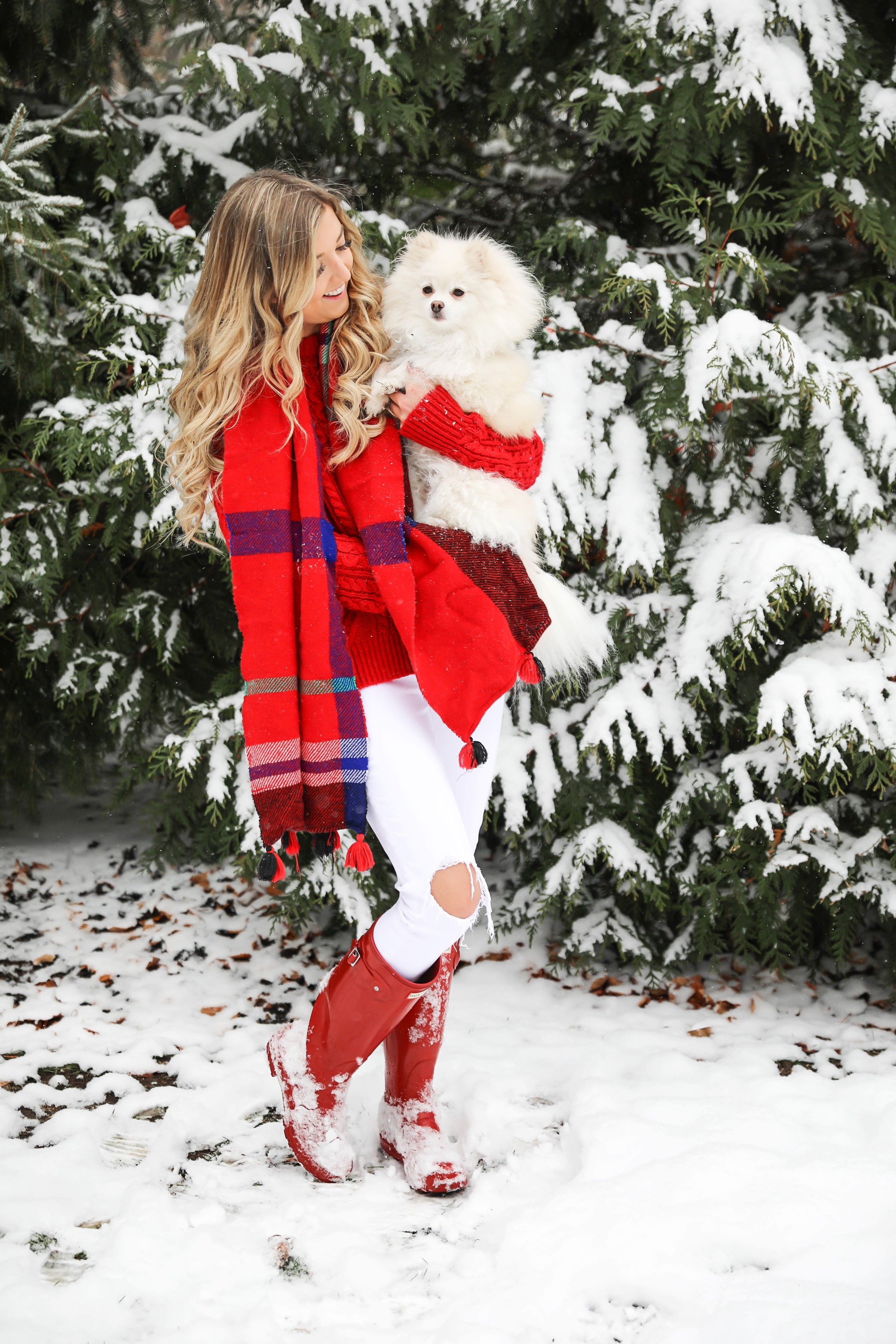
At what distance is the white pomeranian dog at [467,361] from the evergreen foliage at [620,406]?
34.0 inches

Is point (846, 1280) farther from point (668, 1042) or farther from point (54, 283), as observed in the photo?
point (54, 283)

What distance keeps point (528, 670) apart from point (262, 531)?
2.23 ft

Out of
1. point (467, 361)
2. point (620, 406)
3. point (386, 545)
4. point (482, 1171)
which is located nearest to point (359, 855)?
point (386, 545)

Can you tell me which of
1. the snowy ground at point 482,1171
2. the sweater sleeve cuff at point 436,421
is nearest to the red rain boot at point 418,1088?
the snowy ground at point 482,1171

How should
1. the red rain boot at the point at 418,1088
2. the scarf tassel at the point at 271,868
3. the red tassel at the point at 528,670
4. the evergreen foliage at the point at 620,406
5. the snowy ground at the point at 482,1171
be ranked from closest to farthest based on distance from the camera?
the snowy ground at the point at 482,1171 → the scarf tassel at the point at 271,868 → the red tassel at the point at 528,670 → the red rain boot at the point at 418,1088 → the evergreen foliage at the point at 620,406

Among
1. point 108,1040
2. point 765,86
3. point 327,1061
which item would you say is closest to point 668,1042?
point 327,1061

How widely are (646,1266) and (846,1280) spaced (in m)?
0.42

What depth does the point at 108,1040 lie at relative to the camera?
323cm

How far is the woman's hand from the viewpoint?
83.6 inches

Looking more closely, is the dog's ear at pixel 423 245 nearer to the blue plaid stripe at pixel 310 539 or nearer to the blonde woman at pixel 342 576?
the blonde woman at pixel 342 576

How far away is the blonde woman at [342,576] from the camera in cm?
203

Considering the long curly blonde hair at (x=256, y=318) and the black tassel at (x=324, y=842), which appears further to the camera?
the black tassel at (x=324, y=842)

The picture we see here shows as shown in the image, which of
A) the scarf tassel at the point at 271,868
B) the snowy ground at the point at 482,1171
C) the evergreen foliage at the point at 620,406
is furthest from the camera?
the evergreen foliage at the point at 620,406

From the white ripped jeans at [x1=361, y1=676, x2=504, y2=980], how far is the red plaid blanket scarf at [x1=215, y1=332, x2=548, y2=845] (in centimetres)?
6
